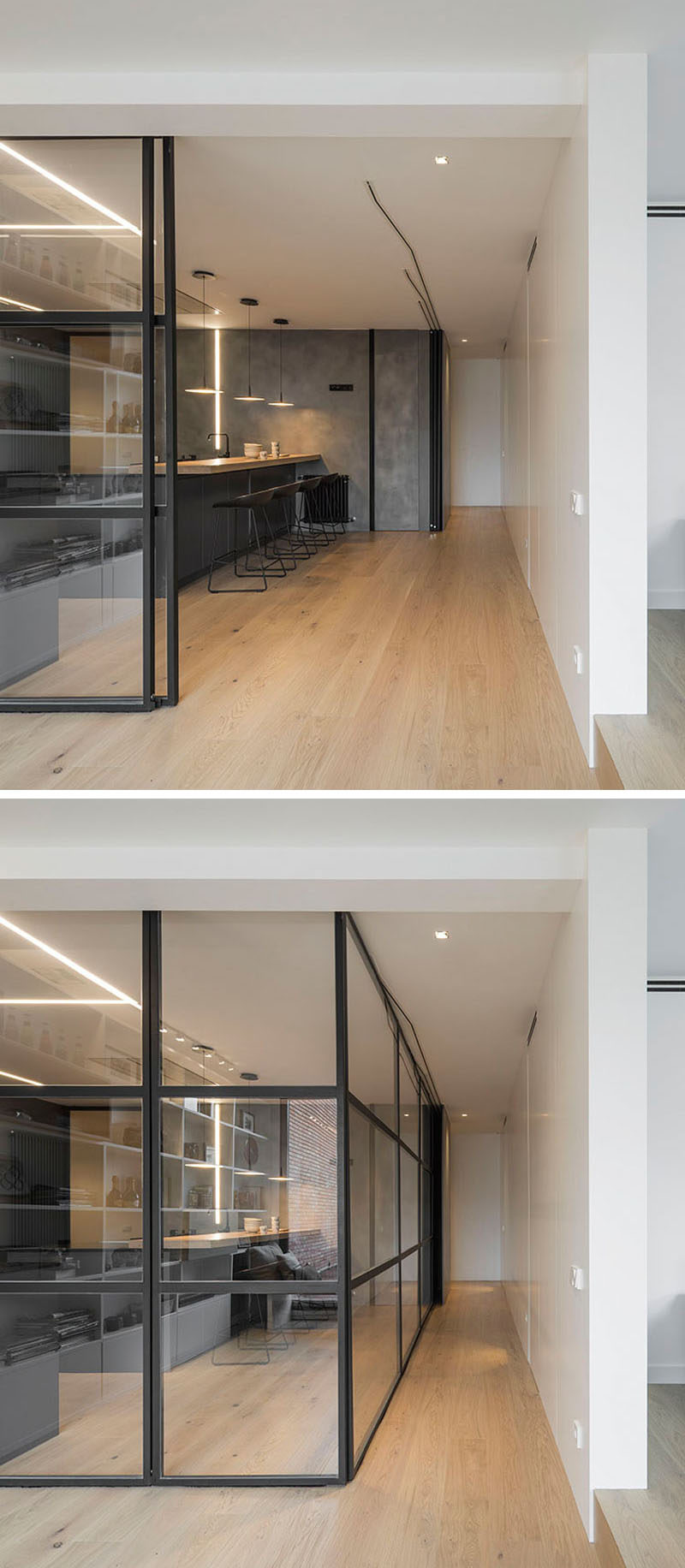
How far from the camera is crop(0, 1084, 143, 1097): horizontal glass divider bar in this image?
576cm

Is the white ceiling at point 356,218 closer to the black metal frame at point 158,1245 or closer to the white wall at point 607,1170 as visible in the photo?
the white wall at point 607,1170

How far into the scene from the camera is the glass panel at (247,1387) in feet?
18.1

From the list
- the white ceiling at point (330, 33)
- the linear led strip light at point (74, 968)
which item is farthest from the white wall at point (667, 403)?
the linear led strip light at point (74, 968)

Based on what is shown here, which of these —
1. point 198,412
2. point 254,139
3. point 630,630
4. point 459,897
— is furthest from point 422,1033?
point 198,412

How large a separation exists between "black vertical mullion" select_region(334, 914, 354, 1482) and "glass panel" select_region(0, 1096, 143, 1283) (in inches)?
35.7

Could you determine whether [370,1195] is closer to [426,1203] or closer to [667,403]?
[667,403]

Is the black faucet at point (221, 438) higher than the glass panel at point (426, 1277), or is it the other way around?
the black faucet at point (221, 438)

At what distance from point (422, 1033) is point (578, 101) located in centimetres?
626

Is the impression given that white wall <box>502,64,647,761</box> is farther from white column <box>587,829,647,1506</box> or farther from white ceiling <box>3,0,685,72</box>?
white column <box>587,829,647,1506</box>

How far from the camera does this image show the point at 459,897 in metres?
4.93

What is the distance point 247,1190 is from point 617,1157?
193 cm

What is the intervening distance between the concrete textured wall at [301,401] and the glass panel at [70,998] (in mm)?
8610

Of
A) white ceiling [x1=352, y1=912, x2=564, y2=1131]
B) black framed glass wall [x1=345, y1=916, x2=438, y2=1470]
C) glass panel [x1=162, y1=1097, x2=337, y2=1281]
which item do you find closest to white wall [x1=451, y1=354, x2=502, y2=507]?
white ceiling [x1=352, y1=912, x2=564, y2=1131]

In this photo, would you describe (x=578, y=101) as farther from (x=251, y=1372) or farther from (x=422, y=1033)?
(x=422, y=1033)
